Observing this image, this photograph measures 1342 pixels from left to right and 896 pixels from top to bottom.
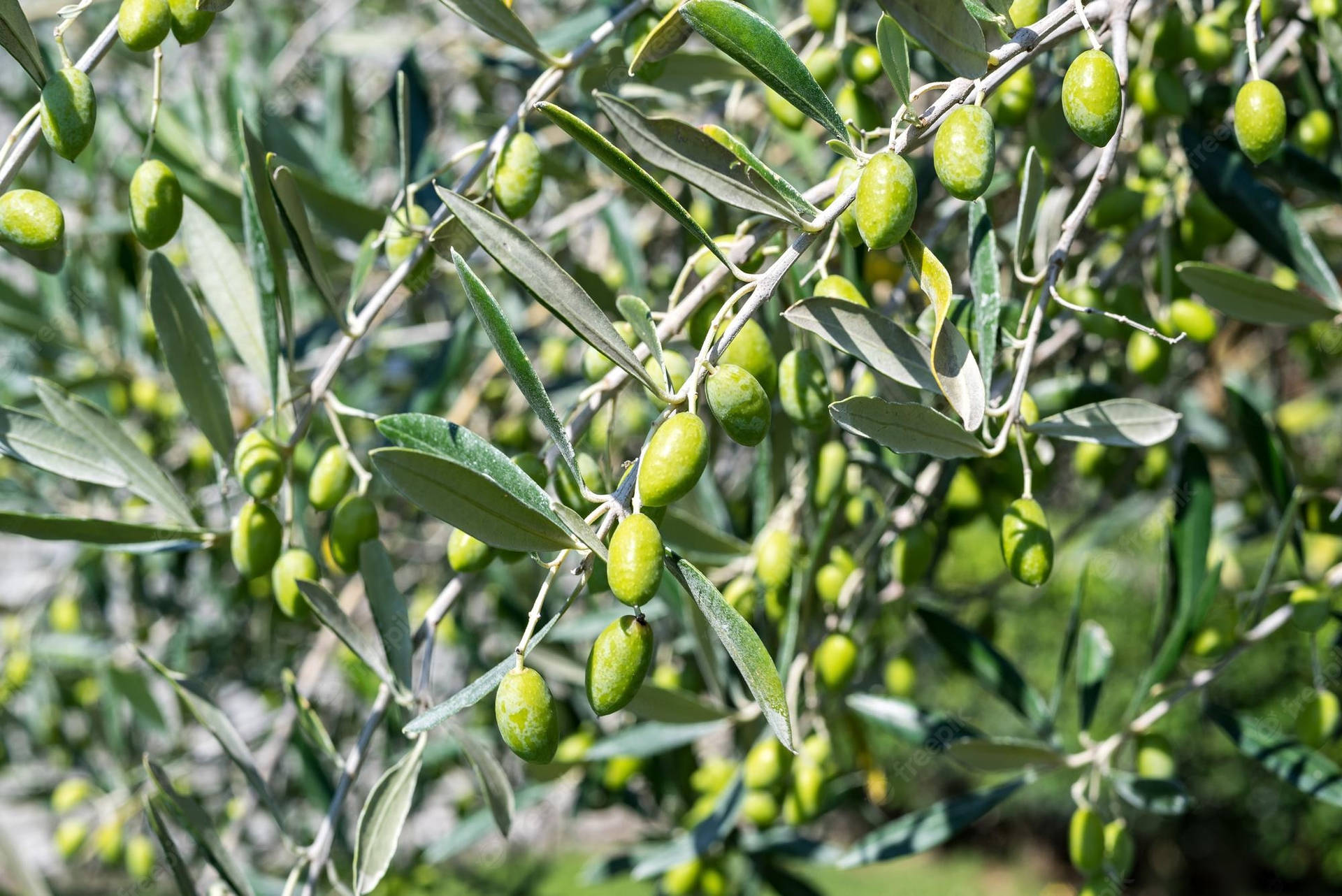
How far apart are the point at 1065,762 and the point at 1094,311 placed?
0.68 meters

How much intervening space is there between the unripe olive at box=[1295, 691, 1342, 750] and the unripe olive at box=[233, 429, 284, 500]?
112cm

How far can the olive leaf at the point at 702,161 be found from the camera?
2.54 ft

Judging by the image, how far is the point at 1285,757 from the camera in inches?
50.1

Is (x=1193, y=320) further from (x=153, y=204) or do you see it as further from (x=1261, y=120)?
(x=153, y=204)

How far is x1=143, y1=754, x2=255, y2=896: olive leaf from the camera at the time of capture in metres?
1.00

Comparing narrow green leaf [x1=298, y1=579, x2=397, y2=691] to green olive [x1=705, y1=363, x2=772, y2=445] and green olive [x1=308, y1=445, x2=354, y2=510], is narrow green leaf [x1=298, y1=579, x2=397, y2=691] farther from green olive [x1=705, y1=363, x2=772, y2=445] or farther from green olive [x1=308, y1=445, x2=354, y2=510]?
green olive [x1=705, y1=363, x2=772, y2=445]

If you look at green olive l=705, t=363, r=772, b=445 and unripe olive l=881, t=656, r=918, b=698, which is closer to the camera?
green olive l=705, t=363, r=772, b=445

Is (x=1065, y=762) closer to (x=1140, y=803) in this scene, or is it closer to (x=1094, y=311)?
(x=1140, y=803)

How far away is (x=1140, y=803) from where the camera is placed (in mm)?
1267

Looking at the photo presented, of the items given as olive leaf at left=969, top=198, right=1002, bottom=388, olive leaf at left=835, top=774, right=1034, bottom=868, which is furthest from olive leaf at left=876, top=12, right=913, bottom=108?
olive leaf at left=835, top=774, right=1034, bottom=868

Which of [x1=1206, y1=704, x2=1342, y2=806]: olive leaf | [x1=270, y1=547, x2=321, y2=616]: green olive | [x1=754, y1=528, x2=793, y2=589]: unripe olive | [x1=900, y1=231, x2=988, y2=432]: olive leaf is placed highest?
[x1=900, y1=231, x2=988, y2=432]: olive leaf

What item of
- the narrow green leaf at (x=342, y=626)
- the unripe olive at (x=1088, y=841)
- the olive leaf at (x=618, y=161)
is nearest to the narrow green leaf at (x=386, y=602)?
the narrow green leaf at (x=342, y=626)

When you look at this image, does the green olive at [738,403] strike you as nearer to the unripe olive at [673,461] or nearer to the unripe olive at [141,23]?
the unripe olive at [673,461]

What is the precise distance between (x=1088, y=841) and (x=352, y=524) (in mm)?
841
